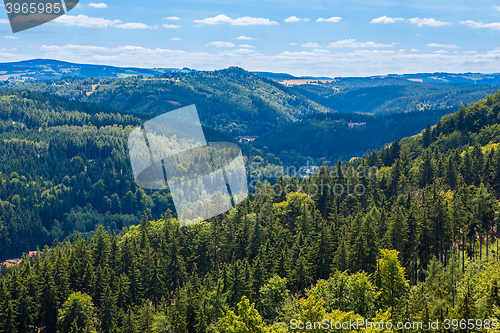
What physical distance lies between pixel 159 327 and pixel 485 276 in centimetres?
4431

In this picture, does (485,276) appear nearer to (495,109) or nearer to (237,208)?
(237,208)

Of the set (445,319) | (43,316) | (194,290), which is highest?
(445,319)

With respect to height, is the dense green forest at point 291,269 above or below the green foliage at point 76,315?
above

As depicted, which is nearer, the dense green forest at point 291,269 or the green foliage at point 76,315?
the dense green forest at point 291,269

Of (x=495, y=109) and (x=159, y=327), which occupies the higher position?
(x=495, y=109)

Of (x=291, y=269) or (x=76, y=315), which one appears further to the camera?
(x=291, y=269)

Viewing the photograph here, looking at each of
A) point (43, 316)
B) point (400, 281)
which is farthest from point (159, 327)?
point (400, 281)

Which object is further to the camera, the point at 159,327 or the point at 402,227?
the point at 402,227

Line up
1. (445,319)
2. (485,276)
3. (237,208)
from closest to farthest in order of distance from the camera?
1. (445,319)
2. (485,276)
3. (237,208)

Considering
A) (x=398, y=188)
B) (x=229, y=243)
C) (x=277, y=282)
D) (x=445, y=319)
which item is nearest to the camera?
(x=445, y=319)

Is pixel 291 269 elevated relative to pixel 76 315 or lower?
elevated

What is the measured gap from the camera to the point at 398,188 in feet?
377

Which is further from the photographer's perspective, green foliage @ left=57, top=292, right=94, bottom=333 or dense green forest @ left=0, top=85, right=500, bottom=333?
green foliage @ left=57, top=292, right=94, bottom=333

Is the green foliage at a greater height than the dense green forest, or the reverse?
the dense green forest
